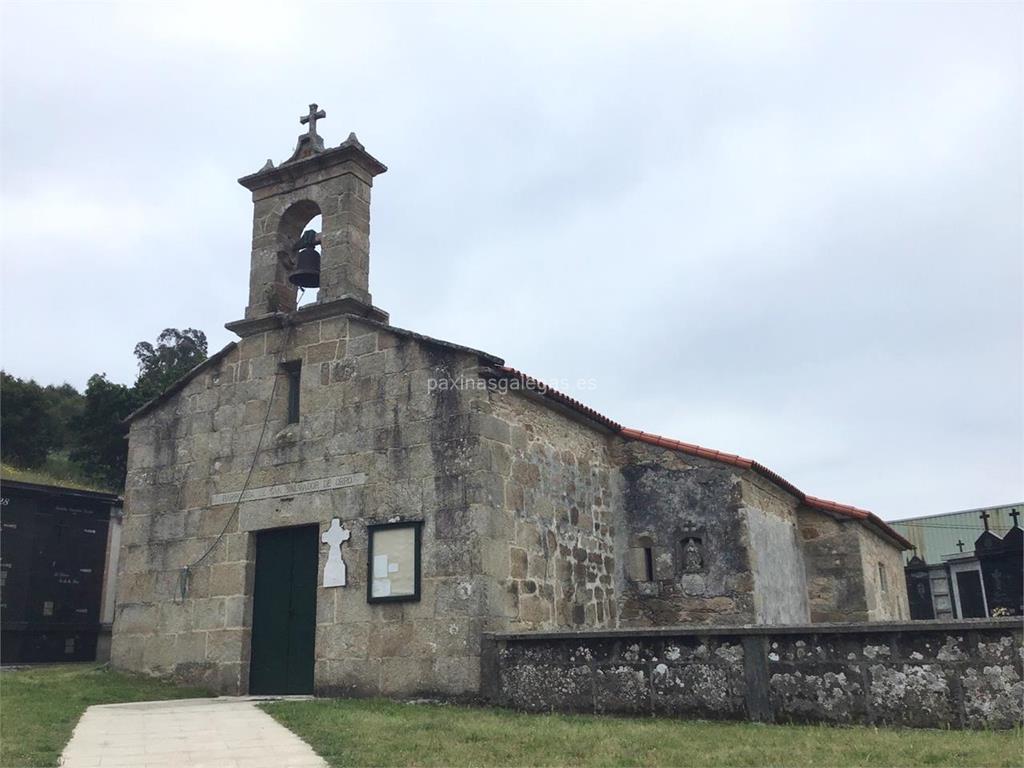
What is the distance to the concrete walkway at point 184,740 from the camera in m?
6.19

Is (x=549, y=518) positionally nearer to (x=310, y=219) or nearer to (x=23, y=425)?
(x=310, y=219)

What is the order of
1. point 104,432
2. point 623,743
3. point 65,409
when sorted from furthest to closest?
point 65,409 < point 104,432 < point 623,743

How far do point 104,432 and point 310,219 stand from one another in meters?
19.8

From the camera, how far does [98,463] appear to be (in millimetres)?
29828

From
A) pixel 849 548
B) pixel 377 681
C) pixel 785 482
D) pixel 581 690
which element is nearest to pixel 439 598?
pixel 377 681

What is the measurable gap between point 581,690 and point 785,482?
20.7 feet

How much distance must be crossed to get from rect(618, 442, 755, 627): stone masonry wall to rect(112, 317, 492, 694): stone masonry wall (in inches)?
133

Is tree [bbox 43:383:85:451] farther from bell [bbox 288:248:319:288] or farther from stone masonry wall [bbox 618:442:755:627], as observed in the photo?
stone masonry wall [bbox 618:442:755:627]

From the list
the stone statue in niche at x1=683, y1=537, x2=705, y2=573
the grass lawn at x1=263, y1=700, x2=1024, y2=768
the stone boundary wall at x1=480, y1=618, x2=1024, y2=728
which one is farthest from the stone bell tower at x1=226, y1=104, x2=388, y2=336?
the grass lawn at x1=263, y1=700, x2=1024, y2=768

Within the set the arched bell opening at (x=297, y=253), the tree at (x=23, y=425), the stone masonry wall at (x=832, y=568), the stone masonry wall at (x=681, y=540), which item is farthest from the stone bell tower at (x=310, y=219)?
the tree at (x=23, y=425)

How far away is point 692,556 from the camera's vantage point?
1225 cm

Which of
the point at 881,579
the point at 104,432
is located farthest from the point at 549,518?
the point at 104,432

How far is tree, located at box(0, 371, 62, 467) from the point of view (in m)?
30.8

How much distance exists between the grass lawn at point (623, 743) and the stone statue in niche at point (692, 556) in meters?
4.31
